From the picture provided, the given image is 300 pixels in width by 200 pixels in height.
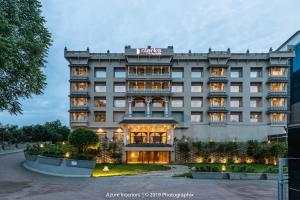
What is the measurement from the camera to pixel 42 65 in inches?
927

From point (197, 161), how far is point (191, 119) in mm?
18018

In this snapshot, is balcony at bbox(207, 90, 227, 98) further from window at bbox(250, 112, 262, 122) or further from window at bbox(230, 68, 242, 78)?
window at bbox(250, 112, 262, 122)

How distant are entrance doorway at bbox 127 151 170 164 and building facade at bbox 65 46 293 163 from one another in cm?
1225

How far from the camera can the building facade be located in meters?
65.2

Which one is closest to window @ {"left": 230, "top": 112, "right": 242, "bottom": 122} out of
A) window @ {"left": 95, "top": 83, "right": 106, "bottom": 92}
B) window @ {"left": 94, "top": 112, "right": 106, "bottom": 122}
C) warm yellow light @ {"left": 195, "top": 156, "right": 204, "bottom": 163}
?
warm yellow light @ {"left": 195, "top": 156, "right": 204, "bottom": 163}

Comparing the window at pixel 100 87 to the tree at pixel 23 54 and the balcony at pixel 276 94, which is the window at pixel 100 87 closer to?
the balcony at pixel 276 94

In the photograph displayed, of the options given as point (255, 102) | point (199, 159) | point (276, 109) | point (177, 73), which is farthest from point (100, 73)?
point (276, 109)

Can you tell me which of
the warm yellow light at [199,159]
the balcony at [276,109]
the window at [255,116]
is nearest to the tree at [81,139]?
the warm yellow light at [199,159]

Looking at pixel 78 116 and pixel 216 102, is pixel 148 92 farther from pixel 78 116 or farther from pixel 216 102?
pixel 78 116

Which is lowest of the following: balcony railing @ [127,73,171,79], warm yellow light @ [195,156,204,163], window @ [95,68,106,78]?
warm yellow light @ [195,156,204,163]

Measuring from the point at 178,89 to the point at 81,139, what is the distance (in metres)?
32.6

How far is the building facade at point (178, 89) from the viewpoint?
65.2 metres

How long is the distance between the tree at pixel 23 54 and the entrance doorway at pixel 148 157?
31.9m

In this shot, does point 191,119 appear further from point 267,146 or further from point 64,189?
point 64,189
